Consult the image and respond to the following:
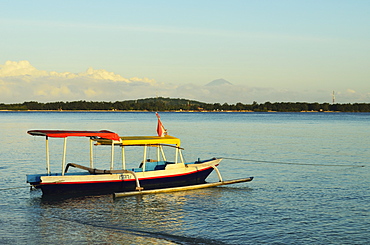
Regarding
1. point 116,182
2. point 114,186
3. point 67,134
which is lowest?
point 114,186

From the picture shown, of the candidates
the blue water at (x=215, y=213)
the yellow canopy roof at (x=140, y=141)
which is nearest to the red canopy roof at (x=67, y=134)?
the yellow canopy roof at (x=140, y=141)

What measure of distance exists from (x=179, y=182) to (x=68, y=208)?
6.80 m

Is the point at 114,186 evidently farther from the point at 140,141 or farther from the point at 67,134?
the point at 67,134

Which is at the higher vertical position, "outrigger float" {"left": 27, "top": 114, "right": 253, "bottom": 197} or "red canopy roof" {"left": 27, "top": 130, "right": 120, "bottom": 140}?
"red canopy roof" {"left": 27, "top": 130, "right": 120, "bottom": 140}

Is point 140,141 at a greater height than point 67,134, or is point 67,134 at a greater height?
point 67,134

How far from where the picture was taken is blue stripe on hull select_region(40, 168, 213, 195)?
2219cm

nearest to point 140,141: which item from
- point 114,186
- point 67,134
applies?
point 114,186

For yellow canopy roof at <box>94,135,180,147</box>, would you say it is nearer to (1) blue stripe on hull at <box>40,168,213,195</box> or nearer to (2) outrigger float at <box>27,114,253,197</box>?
(2) outrigger float at <box>27,114,253,197</box>

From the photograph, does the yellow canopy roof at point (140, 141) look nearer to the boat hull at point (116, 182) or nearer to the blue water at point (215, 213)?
the boat hull at point (116, 182)

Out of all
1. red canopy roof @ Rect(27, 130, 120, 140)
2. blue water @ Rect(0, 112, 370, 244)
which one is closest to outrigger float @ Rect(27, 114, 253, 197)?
red canopy roof @ Rect(27, 130, 120, 140)

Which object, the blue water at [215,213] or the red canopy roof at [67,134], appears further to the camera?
the red canopy roof at [67,134]

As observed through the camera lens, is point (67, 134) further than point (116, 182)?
No

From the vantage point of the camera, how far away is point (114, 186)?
23.4 metres

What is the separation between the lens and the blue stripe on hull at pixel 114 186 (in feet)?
72.8
